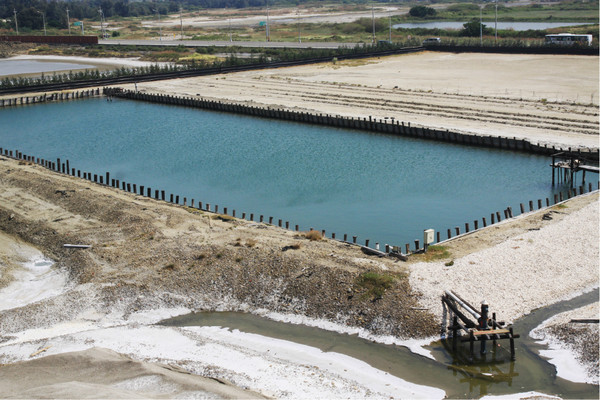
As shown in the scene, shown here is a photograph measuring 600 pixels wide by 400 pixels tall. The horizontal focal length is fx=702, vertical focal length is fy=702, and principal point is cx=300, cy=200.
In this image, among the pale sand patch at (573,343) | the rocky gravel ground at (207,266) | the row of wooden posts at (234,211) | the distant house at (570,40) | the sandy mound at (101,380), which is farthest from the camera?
the distant house at (570,40)

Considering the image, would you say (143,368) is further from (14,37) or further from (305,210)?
(14,37)

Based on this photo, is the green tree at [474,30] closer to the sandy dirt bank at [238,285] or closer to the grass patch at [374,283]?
the sandy dirt bank at [238,285]

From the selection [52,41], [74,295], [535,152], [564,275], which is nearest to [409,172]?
[535,152]

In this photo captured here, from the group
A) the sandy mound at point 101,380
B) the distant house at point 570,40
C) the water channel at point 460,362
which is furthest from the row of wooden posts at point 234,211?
the distant house at point 570,40

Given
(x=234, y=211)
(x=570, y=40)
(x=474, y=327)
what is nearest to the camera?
(x=474, y=327)

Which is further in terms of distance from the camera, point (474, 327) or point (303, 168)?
point (303, 168)

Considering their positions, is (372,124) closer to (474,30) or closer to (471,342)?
(471,342)

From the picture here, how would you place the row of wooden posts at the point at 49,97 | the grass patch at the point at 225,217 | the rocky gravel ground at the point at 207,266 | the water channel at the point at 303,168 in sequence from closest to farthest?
the rocky gravel ground at the point at 207,266 < the grass patch at the point at 225,217 < the water channel at the point at 303,168 < the row of wooden posts at the point at 49,97

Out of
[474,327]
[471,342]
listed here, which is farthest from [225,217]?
[471,342]
